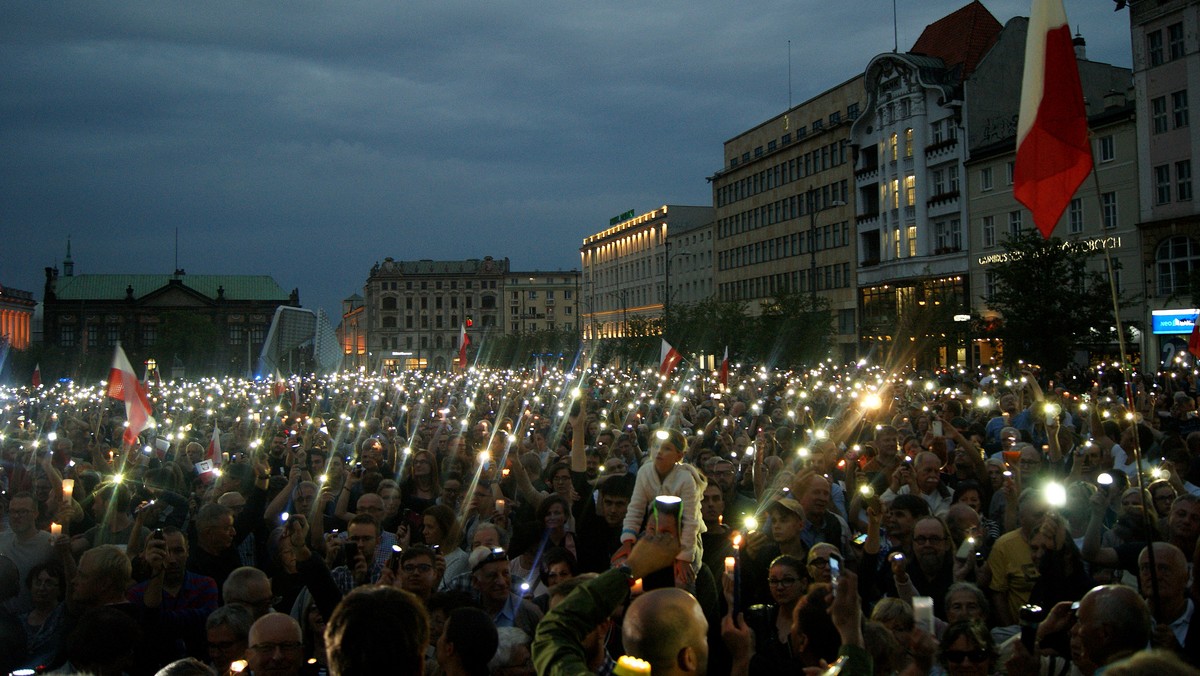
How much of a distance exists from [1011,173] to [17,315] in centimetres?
13506

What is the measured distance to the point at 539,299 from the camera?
163000 millimetres

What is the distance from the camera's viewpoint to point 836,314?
64438 millimetres

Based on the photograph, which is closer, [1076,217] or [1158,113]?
[1158,113]

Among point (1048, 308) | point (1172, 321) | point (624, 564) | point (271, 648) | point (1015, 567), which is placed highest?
point (1048, 308)

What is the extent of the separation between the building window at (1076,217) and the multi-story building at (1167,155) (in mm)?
3384

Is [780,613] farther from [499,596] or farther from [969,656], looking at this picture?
[499,596]

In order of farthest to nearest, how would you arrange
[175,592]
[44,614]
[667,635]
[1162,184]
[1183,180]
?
[1162,184] < [1183,180] < [44,614] < [175,592] < [667,635]

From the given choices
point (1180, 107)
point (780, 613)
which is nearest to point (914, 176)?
point (1180, 107)

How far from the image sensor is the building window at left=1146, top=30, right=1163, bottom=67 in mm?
39531

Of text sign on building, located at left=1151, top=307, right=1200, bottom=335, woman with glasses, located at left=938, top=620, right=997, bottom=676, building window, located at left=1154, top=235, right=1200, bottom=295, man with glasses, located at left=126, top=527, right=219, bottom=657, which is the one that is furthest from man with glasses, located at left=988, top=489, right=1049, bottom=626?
building window, located at left=1154, top=235, right=1200, bottom=295

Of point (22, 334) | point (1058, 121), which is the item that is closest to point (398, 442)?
point (1058, 121)

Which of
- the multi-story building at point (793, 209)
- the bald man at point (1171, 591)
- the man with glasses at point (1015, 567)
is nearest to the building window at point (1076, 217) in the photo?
the multi-story building at point (793, 209)

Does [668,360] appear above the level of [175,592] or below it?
above

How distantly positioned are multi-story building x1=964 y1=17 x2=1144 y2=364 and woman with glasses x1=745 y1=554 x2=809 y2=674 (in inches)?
1392
